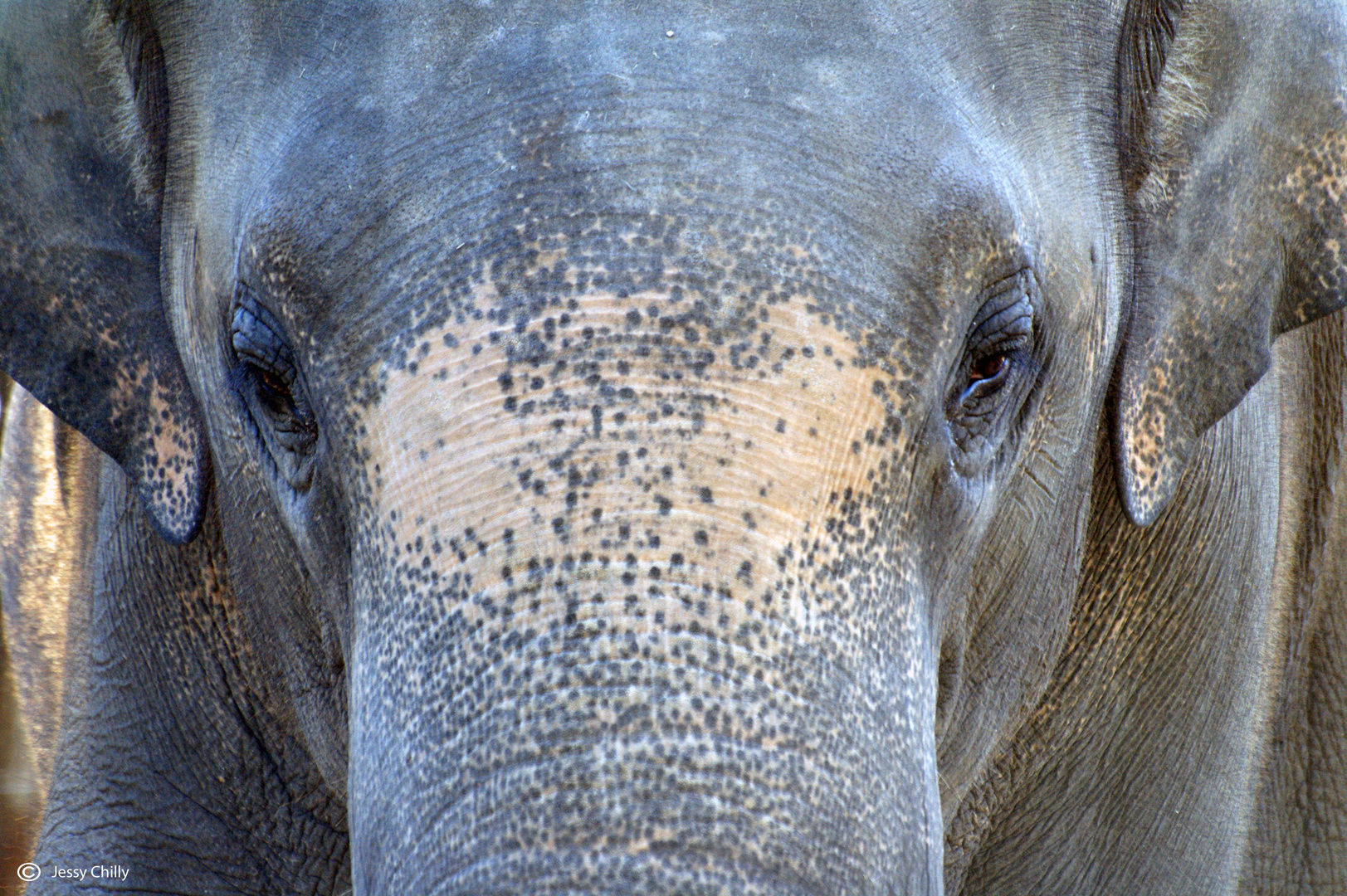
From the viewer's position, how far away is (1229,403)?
211 cm

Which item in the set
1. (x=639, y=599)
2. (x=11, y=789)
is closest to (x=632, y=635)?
(x=639, y=599)

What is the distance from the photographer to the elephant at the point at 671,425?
1378 millimetres

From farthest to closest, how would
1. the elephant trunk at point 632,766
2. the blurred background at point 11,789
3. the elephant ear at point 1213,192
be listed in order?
A: 1. the blurred background at point 11,789
2. the elephant ear at point 1213,192
3. the elephant trunk at point 632,766

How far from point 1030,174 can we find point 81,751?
178 cm

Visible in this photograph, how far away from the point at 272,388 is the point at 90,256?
1.55 feet

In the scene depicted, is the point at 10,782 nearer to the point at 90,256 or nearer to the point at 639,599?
the point at 90,256

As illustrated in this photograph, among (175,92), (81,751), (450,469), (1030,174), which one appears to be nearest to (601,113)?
(450,469)

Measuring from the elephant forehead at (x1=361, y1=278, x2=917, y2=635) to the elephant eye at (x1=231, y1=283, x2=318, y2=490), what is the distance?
0.30 metres

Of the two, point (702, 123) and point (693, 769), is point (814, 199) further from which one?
point (693, 769)

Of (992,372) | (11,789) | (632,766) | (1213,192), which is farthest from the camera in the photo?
(11,789)

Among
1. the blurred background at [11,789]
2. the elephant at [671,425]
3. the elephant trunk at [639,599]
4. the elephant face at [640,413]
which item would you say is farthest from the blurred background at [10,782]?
the elephant trunk at [639,599]

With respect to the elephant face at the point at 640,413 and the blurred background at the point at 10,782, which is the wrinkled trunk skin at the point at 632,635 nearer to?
the elephant face at the point at 640,413

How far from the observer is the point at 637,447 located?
1389 millimetres

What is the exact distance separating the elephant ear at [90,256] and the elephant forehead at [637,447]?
30.6 inches
